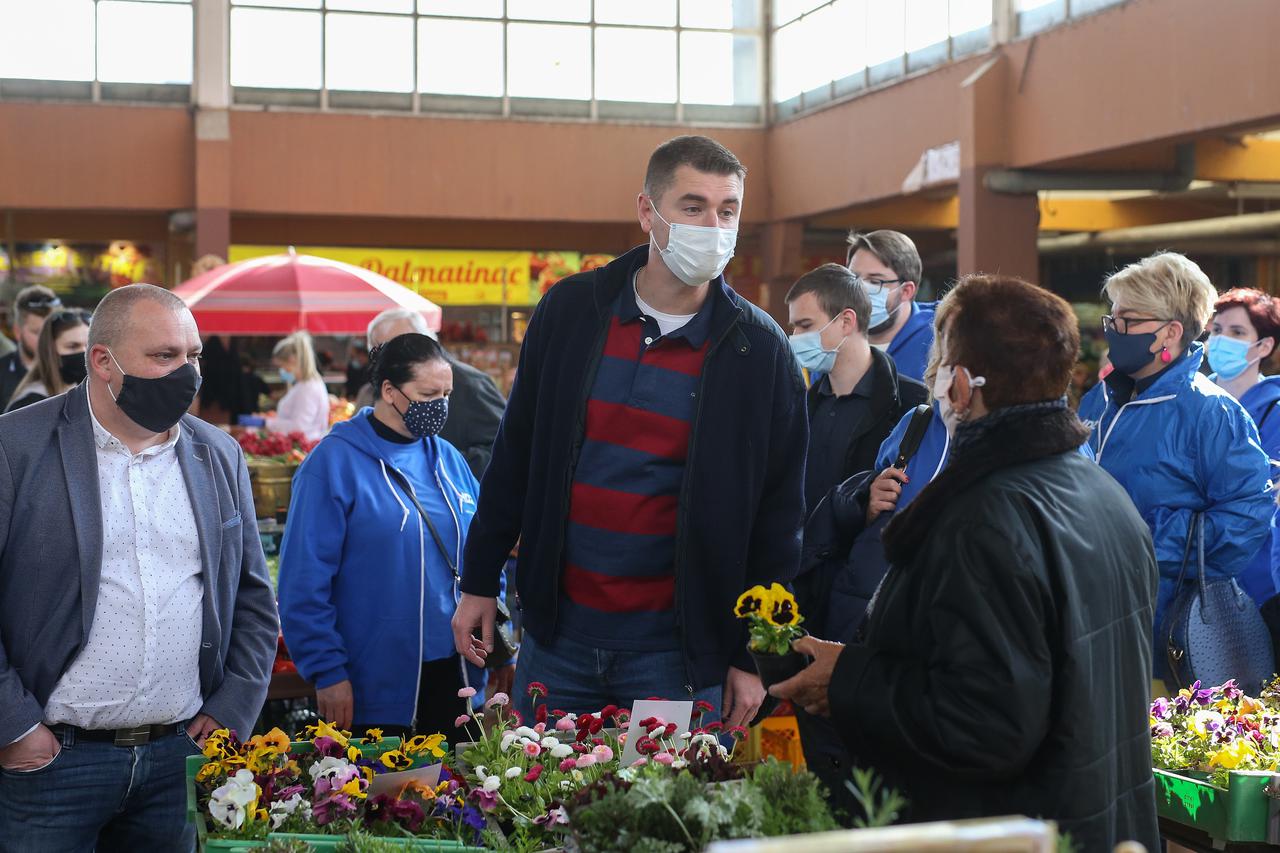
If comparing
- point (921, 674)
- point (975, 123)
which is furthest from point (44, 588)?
point (975, 123)

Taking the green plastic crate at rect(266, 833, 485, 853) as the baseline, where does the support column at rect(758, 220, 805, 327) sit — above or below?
above

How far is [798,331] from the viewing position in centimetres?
492

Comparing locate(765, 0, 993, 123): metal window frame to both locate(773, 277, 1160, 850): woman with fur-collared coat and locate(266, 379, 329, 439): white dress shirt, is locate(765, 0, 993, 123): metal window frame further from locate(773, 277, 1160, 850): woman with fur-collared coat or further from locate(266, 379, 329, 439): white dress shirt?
locate(773, 277, 1160, 850): woman with fur-collared coat

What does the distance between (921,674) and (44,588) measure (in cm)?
203

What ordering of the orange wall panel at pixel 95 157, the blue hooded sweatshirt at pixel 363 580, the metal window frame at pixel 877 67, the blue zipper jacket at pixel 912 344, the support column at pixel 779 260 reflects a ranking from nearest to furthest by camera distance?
the blue hooded sweatshirt at pixel 363 580, the blue zipper jacket at pixel 912 344, the metal window frame at pixel 877 67, the orange wall panel at pixel 95 157, the support column at pixel 779 260

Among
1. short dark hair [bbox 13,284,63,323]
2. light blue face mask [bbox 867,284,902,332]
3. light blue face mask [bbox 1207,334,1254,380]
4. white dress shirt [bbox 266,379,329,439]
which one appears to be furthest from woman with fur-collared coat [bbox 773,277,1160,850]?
white dress shirt [bbox 266,379,329,439]

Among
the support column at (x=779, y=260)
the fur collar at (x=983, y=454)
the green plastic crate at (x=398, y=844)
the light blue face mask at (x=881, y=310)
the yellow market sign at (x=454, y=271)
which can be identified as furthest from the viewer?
the yellow market sign at (x=454, y=271)

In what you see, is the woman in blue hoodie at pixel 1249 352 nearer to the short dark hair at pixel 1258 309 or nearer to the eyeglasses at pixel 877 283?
the short dark hair at pixel 1258 309

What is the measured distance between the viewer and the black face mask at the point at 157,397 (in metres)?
3.34

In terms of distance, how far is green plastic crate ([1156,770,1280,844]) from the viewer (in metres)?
3.49

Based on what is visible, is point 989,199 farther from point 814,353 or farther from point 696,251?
point 696,251

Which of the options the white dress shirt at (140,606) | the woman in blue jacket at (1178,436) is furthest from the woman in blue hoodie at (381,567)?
the woman in blue jacket at (1178,436)

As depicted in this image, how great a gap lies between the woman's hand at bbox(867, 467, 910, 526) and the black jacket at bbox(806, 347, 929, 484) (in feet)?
1.57

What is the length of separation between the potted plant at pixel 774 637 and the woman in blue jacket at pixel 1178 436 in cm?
222
